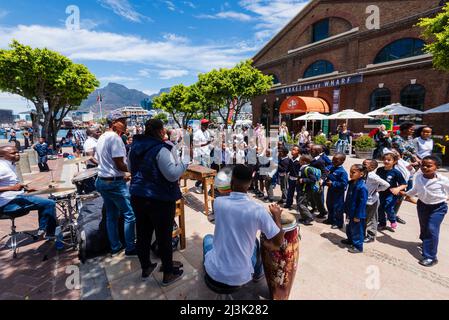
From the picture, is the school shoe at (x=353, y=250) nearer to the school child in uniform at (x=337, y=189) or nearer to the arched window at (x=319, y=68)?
the school child in uniform at (x=337, y=189)

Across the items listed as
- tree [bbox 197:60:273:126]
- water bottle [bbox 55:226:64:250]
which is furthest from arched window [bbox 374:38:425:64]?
water bottle [bbox 55:226:64:250]

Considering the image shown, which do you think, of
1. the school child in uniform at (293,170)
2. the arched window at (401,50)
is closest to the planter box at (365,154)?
the school child in uniform at (293,170)

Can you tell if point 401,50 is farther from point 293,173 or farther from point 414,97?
point 293,173

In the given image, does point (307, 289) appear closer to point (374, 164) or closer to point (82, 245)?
point (374, 164)

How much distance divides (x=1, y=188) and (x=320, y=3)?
84.1ft

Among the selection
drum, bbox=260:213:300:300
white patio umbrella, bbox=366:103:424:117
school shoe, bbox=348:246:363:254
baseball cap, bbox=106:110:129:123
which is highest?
white patio umbrella, bbox=366:103:424:117

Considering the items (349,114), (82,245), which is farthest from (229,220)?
(349,114)

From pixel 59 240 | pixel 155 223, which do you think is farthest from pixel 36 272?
pixel 155 223

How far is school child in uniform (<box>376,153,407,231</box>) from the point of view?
172 inches

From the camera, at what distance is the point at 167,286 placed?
A: 3004 millimetres

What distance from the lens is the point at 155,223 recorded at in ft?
9.16

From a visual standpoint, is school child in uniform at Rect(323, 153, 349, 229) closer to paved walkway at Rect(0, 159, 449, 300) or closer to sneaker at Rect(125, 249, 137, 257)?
paved walkway at Rect(0, 159, 449, 300)

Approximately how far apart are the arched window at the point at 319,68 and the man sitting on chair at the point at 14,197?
22.6m

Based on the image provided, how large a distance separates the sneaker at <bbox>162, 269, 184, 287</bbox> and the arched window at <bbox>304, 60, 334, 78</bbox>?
2222 cm
